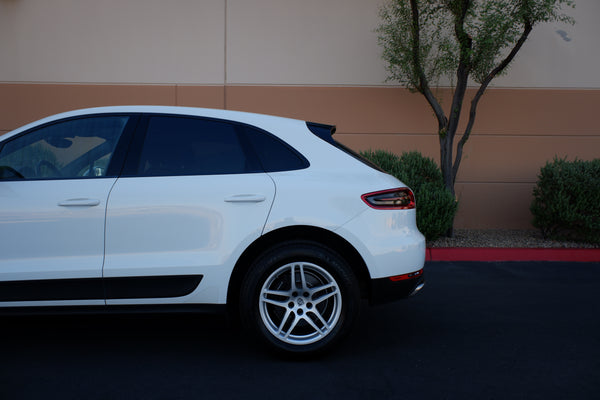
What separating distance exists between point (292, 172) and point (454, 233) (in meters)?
5.66

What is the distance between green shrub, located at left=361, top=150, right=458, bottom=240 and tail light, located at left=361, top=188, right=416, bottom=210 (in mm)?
3614

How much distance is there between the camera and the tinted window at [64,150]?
3.67 metres

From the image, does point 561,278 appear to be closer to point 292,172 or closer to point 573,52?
point 292,172

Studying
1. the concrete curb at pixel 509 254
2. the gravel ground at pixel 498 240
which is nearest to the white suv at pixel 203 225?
the concrete curb at pixel 509 254

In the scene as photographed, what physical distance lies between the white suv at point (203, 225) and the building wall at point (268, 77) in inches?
231

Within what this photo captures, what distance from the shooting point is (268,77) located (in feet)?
31.2

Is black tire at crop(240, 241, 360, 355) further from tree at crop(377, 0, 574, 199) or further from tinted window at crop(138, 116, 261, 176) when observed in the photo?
tree at crop(377, 0, 574, 199)

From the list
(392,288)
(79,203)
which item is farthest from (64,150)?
(392,288)

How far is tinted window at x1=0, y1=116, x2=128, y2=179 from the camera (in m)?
3.67

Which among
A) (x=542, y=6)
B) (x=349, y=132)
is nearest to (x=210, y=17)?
(x=349, y=132)

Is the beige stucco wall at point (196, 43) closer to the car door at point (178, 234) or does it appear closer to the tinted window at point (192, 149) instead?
the tinted window at point (192, 149)

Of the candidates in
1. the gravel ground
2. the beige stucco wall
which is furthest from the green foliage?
the gravel ground

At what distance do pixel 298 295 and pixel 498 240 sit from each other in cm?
552

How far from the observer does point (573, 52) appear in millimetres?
9344
